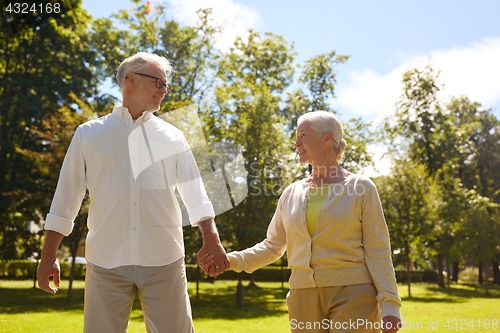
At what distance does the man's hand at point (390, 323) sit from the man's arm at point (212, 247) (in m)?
1.00

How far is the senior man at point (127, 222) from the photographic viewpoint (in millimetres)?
2439

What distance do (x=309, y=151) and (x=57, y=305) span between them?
51.2ft

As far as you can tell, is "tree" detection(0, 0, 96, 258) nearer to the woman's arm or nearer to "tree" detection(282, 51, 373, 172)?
"tree" detection(282, 51, 373, 172)

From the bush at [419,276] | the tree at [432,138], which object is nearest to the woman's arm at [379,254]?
the tree at [432,138]

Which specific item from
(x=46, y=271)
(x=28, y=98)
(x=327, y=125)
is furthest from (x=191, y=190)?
(x=28, y=98)

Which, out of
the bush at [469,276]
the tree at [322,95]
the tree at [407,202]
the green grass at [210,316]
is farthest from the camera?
the bush at [469,276]

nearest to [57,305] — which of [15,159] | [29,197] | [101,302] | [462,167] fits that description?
[29,197]

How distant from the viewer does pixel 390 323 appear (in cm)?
257

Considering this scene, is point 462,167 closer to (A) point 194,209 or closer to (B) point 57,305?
(B) point 57,305

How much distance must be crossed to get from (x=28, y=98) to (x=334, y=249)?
21006 millimetres

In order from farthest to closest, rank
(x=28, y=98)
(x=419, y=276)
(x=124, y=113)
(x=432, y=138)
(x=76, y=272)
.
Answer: (x=419, y=276)
(x=76, y=272)
(x=432, y=138)
(x=28, y=98)
(x=124, y=113)

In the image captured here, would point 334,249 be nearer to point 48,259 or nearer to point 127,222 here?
point 127,222

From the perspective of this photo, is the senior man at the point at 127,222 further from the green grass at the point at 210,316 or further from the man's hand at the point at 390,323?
the green grass at the point at 210,316

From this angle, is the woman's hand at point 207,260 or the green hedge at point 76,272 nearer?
the woman's hand at point 207,260
